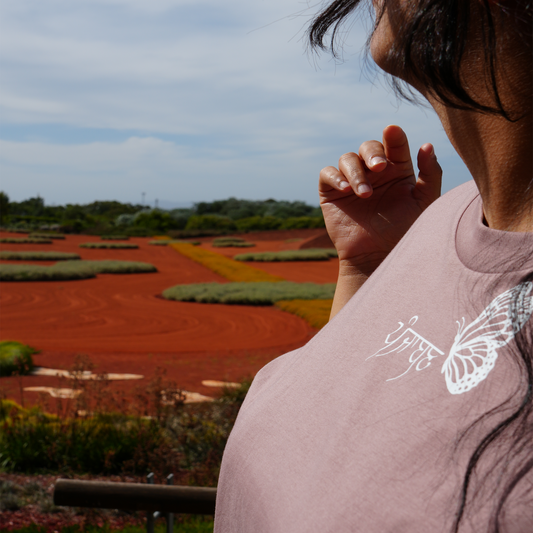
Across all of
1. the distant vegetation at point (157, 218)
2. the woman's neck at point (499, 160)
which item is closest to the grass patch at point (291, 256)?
the distant vegetation at point (157, 218)

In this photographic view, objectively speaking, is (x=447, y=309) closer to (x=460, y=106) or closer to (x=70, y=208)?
(x=460, y=106)

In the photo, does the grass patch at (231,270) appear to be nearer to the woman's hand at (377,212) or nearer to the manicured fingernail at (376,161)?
the woman's hand at (377,212)

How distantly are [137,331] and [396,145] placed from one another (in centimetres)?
794

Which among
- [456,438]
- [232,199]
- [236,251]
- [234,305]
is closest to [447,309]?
[456,438]

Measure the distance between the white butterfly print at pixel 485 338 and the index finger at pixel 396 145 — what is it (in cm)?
66

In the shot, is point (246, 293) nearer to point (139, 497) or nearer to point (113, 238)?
point (139, 497)

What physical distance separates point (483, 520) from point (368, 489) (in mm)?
126

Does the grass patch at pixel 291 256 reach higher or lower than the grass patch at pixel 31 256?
higher

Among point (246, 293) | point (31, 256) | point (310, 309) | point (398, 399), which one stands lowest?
point (310, 309)

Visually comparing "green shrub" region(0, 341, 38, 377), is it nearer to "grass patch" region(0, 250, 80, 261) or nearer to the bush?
"grass patch" region(0, 250, 80, 261)

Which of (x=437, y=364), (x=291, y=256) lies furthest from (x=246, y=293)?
(x=437, y=364)

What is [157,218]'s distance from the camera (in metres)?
38.5

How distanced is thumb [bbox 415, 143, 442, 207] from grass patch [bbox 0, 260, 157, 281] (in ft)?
45.7

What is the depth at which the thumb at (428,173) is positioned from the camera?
1.24 m
